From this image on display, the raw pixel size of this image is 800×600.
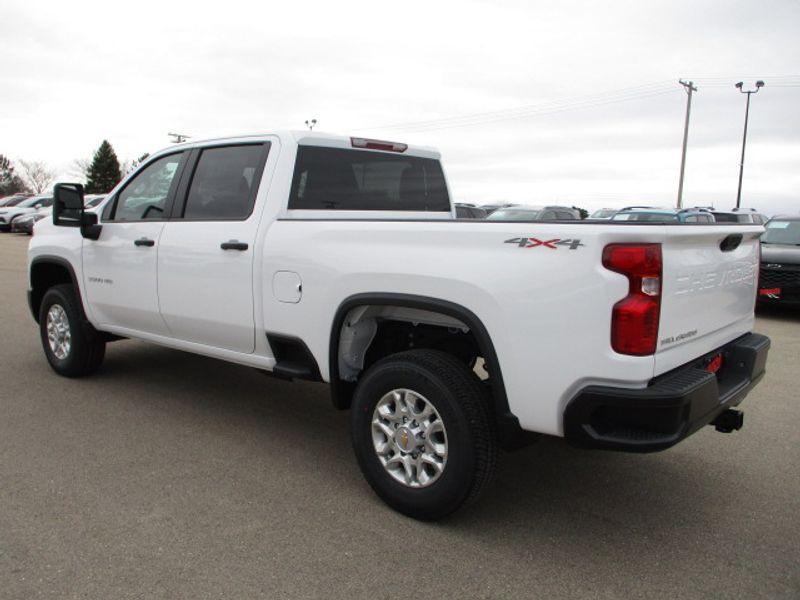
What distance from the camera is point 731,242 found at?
134 inches

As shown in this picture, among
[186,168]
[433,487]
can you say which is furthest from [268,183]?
[433,487]

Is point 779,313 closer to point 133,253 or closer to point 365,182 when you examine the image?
→ point 365,182

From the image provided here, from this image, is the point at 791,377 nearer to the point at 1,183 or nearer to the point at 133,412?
the point at 133,412

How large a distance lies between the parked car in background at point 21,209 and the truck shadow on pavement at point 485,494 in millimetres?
26346

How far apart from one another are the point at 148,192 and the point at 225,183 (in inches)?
37.3

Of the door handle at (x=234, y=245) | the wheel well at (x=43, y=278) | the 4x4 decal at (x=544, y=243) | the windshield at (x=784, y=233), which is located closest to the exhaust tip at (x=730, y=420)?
the 4x4 decal at (x=544, y=243)

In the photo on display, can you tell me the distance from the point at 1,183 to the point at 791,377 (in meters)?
88.3

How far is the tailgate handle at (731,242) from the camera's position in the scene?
10.9ft

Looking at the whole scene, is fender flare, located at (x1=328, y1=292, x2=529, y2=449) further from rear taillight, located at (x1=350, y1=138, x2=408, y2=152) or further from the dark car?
the dark car

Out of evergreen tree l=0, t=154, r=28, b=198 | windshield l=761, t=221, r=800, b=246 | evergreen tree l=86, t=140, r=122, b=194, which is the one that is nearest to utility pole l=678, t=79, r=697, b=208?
windshield l=761, t=221, r=800, b=246

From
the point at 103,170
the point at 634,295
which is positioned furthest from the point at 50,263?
the point at 103,170

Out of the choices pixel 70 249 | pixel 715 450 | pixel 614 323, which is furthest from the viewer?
pixel 70 249

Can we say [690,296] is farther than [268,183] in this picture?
No

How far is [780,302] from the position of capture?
33.0ft
